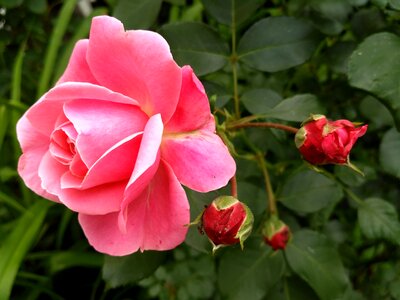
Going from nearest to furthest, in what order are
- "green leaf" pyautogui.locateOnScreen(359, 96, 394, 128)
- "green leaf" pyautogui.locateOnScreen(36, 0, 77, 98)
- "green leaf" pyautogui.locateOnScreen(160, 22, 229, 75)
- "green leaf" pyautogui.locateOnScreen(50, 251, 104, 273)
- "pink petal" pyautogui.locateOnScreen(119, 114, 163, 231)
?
"pink petal" pyautogui.locateOnScreen(119, 114, 163, 231) < "green leaf" pyautogui.locateOnScreen(160, 22, 229, 75) < "green leaf" pyautogui.locateOnScreen(359, 96, 394, 128) < "green leaf" pyautogui.locateOnScreen(50, 251, 104, 273) < "green leaf" pyautogui.locateOnScreen(36, 0, 77, 98)

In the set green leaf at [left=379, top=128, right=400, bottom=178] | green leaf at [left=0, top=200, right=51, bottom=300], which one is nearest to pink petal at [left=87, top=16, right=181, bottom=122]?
green leaf at [left=379, top=128, right=400, bottom=178]

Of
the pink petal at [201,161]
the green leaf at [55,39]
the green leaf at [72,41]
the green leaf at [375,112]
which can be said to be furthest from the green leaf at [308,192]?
the green leaf at [55,39]

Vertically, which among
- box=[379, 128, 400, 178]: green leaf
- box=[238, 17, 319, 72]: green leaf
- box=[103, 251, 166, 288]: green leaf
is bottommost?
box=[103, 251, 166, 288]: green leaf

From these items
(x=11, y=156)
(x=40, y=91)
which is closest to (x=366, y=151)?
(x=40, y=91)

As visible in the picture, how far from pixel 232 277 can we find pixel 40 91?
0.89m

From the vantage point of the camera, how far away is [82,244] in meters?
1.30

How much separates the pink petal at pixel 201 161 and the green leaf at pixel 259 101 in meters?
0.22

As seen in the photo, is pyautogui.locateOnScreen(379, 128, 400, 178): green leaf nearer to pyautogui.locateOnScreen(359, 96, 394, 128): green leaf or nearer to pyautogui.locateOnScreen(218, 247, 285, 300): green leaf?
pyautogui.locateOnScreen(359, 96, 394, 128): green leaf

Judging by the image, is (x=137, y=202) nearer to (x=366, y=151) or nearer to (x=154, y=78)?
(x=154, y=78)

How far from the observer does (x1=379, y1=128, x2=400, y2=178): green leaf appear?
624 millimetres

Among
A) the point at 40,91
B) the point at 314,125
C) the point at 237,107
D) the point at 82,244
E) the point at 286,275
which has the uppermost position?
the point at 314,125

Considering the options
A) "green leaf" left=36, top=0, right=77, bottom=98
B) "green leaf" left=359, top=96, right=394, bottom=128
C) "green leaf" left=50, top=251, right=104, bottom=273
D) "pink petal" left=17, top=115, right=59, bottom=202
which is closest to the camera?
"pink petal" left=17, top=115, right=59, bottom=202

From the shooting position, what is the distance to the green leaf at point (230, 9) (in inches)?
25.2

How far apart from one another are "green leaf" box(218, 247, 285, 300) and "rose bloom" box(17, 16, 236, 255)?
0.22m
